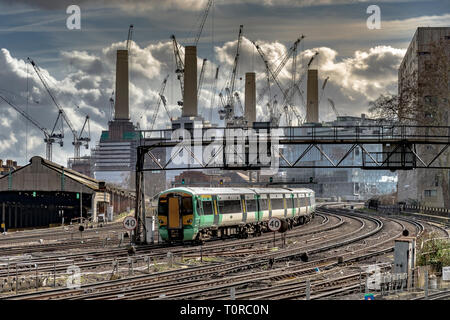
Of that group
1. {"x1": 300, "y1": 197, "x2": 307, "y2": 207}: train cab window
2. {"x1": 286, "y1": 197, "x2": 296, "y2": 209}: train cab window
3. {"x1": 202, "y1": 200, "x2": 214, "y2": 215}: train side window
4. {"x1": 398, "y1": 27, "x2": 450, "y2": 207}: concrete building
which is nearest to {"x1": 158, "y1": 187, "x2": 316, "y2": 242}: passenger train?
{"x1": 202, "y1": 200, "x2": 214, "y2": 215}: train side window

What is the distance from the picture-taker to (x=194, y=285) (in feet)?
84.0

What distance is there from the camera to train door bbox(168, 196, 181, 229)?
135 feet

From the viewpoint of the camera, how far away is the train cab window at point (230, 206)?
147 feet

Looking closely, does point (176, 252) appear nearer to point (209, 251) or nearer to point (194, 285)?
point (209, 251)

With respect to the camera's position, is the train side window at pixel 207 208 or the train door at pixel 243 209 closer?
the train side window at pixel 207 208

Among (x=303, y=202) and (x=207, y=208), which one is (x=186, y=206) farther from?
(x=303, y=202)


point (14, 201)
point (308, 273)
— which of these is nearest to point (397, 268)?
point (308, 273)

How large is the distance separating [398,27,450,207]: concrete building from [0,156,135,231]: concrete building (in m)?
41.3

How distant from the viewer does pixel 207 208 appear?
42656mm

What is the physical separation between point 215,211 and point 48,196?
51838mm

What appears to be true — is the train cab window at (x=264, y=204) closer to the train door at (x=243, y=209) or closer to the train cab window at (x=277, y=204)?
the train cab window at (x=277, y=204)

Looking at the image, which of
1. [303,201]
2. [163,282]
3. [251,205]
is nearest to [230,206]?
[251,205]

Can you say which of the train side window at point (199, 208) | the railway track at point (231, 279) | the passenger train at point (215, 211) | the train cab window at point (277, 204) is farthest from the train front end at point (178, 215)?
the train cab window at point (277, 204)
